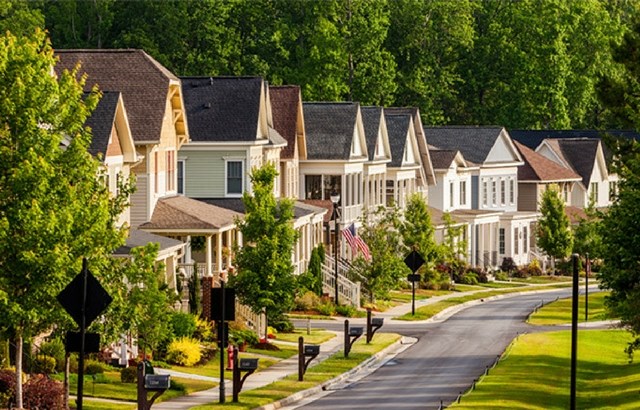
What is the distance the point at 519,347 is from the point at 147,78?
17.2 meters

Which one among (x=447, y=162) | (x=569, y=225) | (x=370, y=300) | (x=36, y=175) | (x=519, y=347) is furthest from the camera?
(x=569, y=225)

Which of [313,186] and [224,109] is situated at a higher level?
[224,109]

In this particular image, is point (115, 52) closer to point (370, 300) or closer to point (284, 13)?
point (370, 300)

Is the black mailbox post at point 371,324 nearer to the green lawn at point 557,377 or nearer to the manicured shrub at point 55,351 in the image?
the green lawn at point 557,377

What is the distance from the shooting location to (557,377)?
51594mm

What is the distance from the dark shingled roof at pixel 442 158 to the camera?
341ft

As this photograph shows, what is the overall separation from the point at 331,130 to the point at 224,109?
1452 centimetres

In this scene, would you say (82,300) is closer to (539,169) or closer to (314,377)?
(314,377)

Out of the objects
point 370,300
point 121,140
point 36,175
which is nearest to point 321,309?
point 370,300

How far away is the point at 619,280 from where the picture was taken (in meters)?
45.8

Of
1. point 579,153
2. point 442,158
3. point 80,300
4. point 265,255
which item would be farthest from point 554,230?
point 80,300

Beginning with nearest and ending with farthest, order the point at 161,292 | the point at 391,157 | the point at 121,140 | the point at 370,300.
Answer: the point at 161,292 < the point at 121,140 < the point at 370,300 < the point at 391,157

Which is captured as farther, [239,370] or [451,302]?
[451,302]

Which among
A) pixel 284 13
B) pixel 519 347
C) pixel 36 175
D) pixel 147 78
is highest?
pixel 284 13
